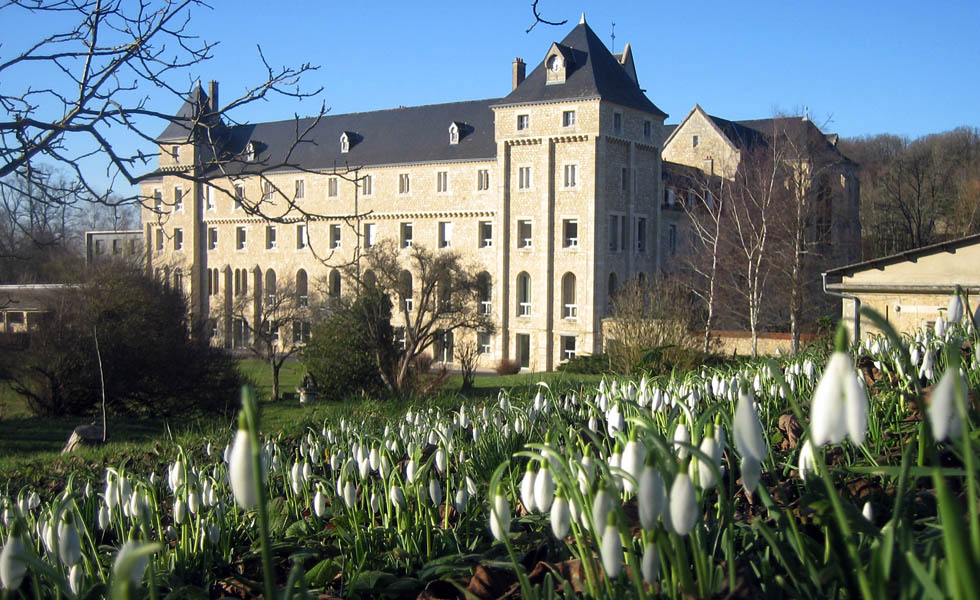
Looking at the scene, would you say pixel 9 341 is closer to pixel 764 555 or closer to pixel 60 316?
pixel 60 316

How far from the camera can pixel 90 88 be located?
7125 mm

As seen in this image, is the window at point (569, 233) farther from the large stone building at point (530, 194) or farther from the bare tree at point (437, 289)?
the bare tree at point (437, 289)

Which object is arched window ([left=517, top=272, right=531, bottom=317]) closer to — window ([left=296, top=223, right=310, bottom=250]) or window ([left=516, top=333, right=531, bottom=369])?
window ([left=516, top=333, right=531, bottom=369])

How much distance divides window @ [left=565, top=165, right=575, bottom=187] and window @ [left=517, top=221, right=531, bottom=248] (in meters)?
3.15

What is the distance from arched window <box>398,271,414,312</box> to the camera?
35831 millimetres

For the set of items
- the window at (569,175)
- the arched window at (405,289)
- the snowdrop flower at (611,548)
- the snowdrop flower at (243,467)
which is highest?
the window at (569,175)

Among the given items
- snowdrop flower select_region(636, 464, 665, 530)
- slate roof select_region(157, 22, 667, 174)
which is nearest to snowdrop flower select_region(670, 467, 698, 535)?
snowdrop flower select_region(636, 464, 665, 530)

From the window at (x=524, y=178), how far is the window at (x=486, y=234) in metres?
3.14

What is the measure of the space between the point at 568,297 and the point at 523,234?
444cm

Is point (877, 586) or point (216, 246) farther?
point (216, 246)

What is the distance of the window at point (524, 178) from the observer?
46.2 m

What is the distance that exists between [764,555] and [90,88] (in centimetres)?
677

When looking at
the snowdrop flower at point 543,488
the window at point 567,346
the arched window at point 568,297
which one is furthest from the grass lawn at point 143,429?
the arched window at point 568,297

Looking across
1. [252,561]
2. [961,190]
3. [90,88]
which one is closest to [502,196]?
[961,190]
